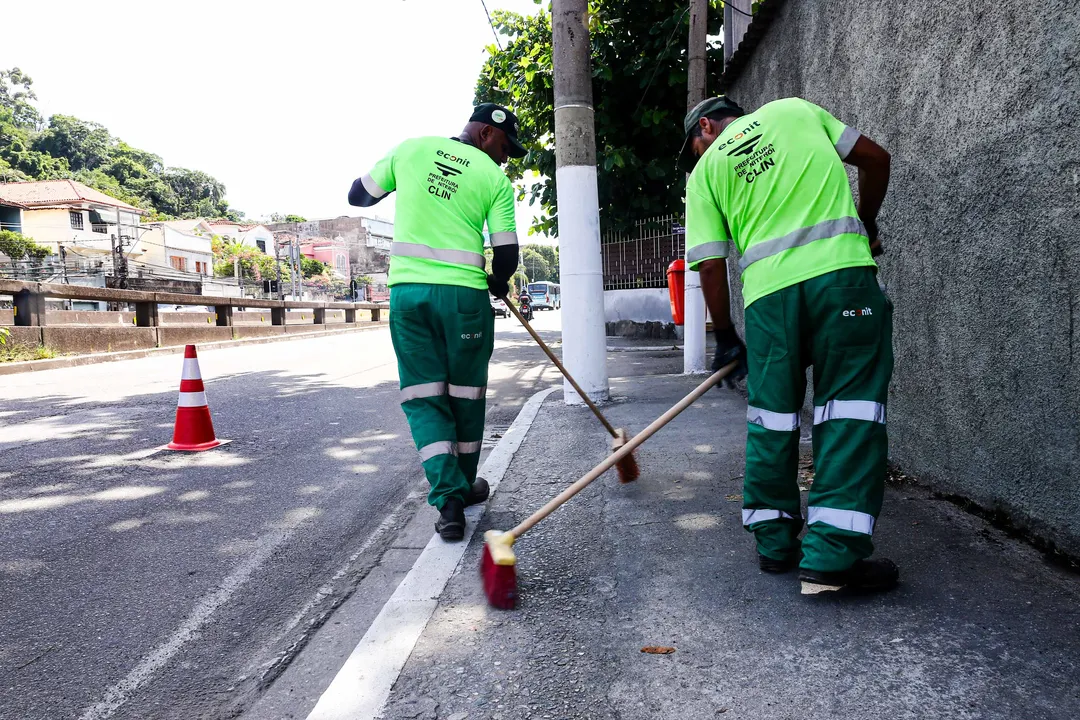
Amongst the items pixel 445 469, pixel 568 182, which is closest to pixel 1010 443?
pixel 445 469

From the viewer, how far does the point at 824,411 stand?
254 cm

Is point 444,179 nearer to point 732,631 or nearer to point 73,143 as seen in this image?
point 732,631

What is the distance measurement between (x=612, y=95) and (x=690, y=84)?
3887mm

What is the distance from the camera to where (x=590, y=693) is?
1975 mm

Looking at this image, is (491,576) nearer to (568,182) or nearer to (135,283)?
(568,182)

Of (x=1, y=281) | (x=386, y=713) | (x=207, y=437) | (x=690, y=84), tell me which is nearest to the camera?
(x=386, y=713)

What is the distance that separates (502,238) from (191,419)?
299 cm

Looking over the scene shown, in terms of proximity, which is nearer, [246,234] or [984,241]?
[984,241]

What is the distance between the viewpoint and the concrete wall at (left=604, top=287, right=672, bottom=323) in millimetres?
15875

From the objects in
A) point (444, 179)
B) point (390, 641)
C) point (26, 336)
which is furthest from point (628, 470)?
point (26, 336)

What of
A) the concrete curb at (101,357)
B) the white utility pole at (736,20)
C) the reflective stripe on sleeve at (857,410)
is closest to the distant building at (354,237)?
the concrete curb at (101,357)

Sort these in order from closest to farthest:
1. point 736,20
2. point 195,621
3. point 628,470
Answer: point 195,621
point 628,470
point 736,20

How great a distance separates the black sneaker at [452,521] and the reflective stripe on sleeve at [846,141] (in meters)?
2.05

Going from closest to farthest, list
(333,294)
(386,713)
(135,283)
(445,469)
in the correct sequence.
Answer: (386,713) → (445,469) → (135,283) → (333,294)
